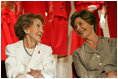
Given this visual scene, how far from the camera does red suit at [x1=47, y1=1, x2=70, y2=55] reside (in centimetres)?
195

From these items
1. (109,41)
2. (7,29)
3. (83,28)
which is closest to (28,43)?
(7,29)

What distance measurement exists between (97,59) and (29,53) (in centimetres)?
65

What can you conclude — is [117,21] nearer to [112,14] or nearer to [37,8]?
[112,14]

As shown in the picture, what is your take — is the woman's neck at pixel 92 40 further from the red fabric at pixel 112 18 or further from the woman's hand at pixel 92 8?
the woman's hand at pixel 92 8

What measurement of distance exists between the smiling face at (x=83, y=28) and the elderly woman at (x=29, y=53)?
0.34 meters

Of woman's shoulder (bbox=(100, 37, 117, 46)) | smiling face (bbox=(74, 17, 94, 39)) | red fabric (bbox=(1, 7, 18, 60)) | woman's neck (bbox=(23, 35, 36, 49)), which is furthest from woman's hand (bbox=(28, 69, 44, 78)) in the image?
woman's shoulder (bbox=(100, 37, 117, 46))

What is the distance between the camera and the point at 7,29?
1.94 meters

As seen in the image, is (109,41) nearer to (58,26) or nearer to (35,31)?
(58,26)

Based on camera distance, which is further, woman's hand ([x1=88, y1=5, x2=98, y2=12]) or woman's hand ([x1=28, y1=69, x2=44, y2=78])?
woman's hand ([x1=88, y1=5, x2=98, y2=12])

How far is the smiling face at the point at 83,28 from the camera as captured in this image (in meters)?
1.90

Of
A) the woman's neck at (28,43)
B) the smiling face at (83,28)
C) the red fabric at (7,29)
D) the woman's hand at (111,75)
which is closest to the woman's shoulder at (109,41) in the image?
the smiling face at (83,28)

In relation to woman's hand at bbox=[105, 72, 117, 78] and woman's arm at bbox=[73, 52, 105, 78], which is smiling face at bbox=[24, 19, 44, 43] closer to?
woman's arm at bbox=[73, 52, 105, 78]

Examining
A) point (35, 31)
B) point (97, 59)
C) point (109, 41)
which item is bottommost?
point (97, 59)

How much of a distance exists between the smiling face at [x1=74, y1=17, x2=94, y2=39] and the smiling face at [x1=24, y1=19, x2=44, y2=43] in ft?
1.21
